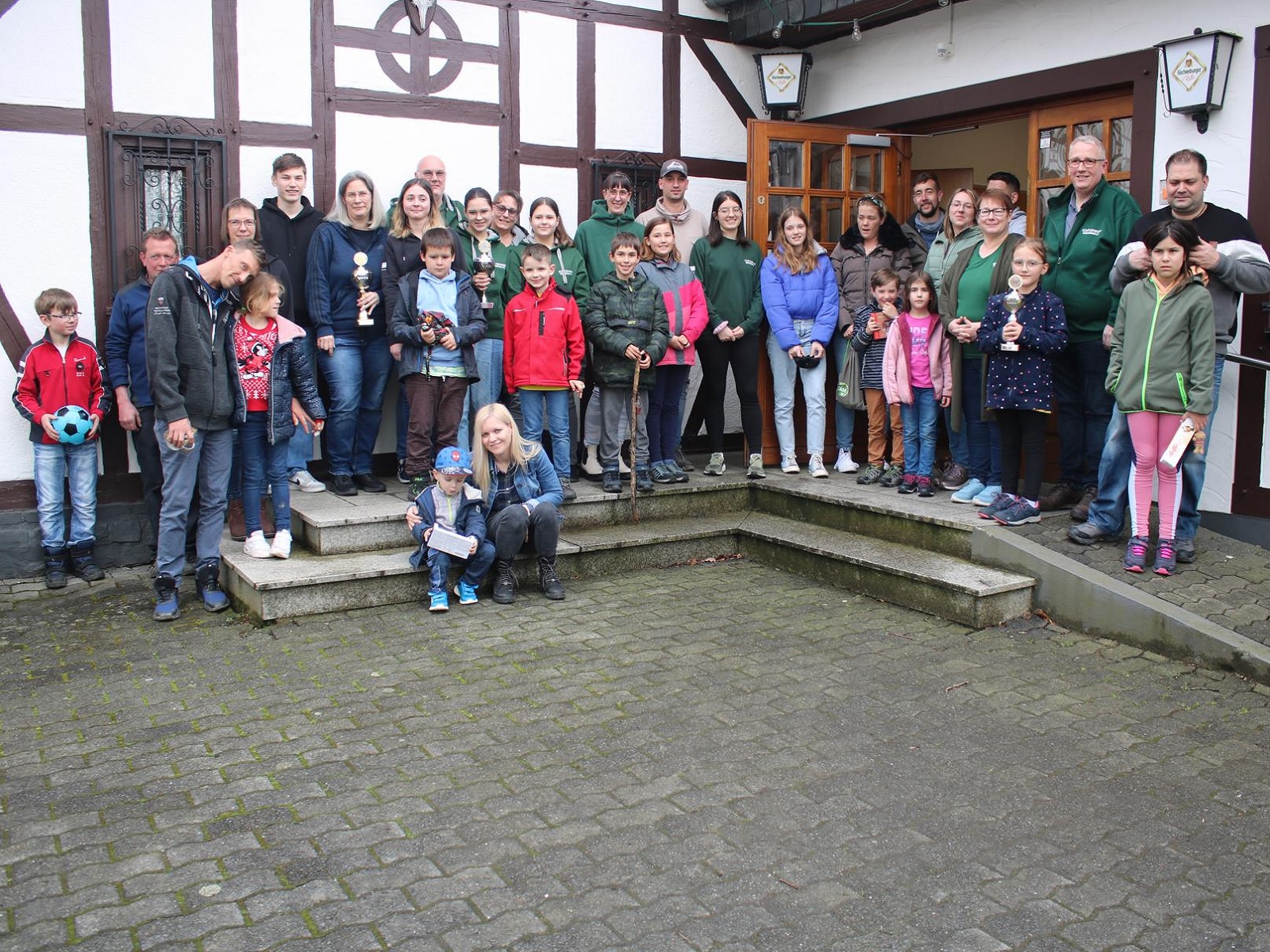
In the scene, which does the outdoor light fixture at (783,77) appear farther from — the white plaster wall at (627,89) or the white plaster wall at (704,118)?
the white plaster wall at (627,89)

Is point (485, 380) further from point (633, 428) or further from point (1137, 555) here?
point (1137, 555)

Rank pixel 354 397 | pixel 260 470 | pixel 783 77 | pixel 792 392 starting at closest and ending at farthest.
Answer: pixel 260 470, pixel 354 397, pixel 792 392, pixel 783 77

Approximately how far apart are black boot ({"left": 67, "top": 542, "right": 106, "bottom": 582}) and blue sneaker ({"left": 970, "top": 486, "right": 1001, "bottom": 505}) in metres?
4.89

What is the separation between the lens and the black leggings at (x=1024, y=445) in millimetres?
5965

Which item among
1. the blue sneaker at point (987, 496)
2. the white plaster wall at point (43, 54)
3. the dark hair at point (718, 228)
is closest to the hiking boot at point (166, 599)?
the white plaster wall at point (43, 54)

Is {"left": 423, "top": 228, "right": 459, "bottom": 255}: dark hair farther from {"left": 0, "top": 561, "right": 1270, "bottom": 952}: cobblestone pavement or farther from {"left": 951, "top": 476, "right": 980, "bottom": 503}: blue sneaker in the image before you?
{"left": 951, "top": 476, "right": 980, "bottom": 503}: blue sneaker

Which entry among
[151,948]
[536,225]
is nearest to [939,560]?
[536,225]

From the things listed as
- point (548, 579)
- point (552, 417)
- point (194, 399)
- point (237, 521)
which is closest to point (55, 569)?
point (237, 521)

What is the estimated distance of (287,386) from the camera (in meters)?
5.74

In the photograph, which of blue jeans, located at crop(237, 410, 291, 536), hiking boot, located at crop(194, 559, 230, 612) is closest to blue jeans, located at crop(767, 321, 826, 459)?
blue jeans, located at crop(237, 410, 291, 536)

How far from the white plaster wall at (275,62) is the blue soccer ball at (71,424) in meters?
2.04

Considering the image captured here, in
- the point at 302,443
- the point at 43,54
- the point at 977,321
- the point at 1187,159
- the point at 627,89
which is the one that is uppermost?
the point at 627,89

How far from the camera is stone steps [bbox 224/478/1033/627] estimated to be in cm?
552

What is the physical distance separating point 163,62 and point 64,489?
251 cm
